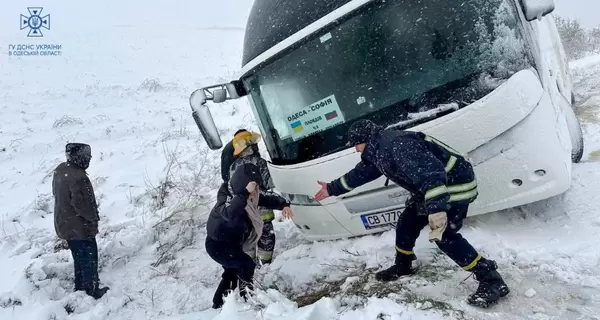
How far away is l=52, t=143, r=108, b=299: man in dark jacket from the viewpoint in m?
4.35

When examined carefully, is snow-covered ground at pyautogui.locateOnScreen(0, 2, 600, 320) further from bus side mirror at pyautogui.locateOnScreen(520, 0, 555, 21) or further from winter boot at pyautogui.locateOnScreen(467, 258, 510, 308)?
bus side mirror at pyautogui.locateOnScreen(520, 0, 555, 21)

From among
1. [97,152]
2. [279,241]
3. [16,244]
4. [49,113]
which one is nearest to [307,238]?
[279,241]

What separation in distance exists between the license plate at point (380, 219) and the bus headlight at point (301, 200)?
510 mm

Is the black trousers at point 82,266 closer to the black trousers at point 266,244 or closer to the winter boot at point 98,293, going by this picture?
the winter boot at point 98,293

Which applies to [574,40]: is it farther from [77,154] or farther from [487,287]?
[77,154]

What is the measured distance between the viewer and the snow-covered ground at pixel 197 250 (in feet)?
9.72

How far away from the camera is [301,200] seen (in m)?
4.39

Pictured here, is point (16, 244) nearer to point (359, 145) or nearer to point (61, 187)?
point (61, 187)

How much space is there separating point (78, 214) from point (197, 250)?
5.15ft

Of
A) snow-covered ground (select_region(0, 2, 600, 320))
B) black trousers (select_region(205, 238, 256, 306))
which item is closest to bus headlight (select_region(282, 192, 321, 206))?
snow-covered ground (select_region(0, 2, 600, 320))

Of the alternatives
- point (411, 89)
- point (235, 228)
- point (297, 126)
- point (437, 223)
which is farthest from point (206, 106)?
point (437, 223)

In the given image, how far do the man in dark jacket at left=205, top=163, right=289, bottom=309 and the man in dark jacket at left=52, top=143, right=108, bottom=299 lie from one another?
1462mm

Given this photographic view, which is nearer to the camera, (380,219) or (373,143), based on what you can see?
→ (373,143)

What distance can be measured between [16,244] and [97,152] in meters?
4.21
